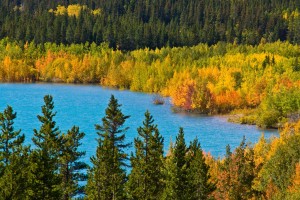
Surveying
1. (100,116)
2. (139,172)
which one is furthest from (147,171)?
(100,116)

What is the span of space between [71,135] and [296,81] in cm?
8658

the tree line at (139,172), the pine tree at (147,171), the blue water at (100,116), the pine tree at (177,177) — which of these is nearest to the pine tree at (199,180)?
the tree line at (139,172)

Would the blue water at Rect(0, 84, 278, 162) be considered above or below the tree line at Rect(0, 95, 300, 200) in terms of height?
below

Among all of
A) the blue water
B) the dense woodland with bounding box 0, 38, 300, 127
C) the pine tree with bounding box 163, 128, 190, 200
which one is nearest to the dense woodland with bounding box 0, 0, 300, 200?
the pine tree with bounding box 163, 128, 190, 200

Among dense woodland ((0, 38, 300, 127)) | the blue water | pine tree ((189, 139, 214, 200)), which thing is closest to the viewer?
pine tree ((189, 139, 214, 200))

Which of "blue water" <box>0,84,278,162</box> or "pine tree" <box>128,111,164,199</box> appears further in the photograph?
Result: "blue water" <box>0,84,278,162</box>

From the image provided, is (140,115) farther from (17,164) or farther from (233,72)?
(17,164)

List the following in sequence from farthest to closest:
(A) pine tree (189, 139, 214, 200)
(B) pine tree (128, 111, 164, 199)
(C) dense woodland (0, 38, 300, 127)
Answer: (C) dense woodland (0, 38, 300, 127) → (B) pine tree (128, 111, 164, 199) → (A) pine tree (189, 139, 214, 200)

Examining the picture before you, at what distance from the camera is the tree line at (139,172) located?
51.8m

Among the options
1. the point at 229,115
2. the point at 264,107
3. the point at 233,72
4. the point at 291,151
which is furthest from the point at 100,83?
the point at 291,151

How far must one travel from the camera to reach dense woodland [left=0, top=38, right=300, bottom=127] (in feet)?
423

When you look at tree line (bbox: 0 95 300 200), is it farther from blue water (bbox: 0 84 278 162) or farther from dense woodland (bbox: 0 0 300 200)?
blue water (bbox: 0 84 278 162)

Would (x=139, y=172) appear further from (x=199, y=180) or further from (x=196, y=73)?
(x=196, y=73)

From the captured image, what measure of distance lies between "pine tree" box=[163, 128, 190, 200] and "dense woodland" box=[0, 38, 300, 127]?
64.2m
